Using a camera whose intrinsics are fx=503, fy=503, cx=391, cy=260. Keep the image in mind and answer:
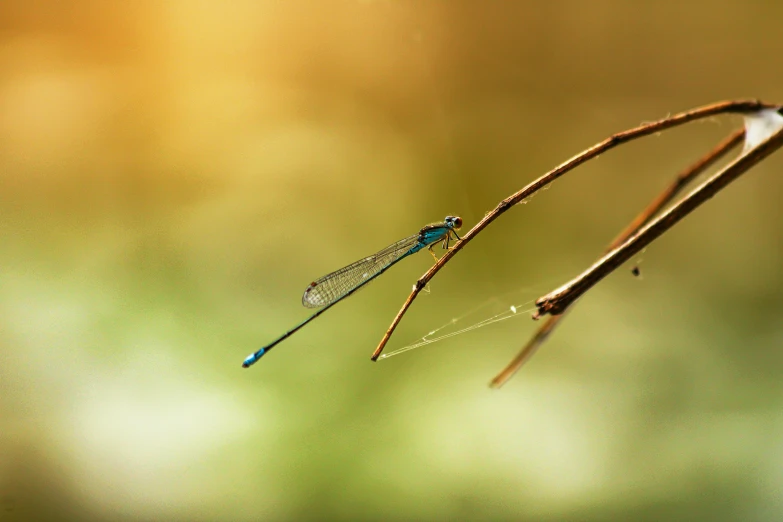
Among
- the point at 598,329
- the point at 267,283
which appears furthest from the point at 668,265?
the point at 267,283

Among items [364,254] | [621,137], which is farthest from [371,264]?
[364,254]

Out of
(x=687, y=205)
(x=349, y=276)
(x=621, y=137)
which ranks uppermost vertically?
(x=349, y=276)

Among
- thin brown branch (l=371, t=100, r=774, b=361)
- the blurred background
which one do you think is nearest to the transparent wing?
the blurred background

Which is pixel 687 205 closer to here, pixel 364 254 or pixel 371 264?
pixel 371 264

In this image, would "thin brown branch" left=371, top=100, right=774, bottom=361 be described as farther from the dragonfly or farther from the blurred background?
the blurred background

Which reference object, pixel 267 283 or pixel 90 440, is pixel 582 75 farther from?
pixel 90 440

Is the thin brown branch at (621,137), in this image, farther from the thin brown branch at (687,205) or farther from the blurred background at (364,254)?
the blurred background at (364,254)
